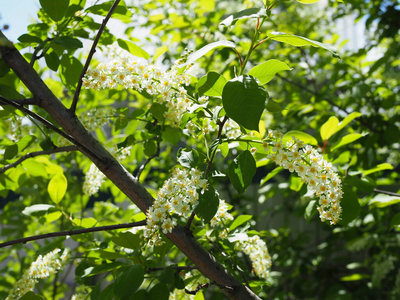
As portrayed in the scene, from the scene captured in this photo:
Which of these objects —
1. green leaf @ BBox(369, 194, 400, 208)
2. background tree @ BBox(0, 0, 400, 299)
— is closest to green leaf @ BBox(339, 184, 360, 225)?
background tree @ BBox(0, 0, 400, 299)

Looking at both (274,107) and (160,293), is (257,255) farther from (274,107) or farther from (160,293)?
(274,107)

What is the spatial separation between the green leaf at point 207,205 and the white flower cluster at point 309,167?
0.42 ft

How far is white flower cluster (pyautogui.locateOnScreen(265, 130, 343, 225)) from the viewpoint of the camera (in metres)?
0.77

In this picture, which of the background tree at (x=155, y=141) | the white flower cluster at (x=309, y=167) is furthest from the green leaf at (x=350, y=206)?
the white flower cluster at (x=309, y=167)

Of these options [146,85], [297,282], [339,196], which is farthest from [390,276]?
[146,85]

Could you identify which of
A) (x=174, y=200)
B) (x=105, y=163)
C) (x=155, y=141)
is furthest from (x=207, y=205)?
(x=155, y=141)

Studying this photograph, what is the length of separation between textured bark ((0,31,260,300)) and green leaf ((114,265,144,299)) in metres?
0.09

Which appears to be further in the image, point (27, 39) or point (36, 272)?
point (36, 272)

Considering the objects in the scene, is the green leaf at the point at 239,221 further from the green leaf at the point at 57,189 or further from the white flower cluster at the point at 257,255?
the green leaf at the point at 57,189

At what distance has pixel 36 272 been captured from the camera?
1.07 m

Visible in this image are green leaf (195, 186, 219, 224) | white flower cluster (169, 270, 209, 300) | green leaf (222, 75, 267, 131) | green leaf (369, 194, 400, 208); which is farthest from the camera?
green leaf (369, 194, 400, 208)

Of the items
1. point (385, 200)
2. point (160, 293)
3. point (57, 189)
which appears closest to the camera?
point (160, 293)

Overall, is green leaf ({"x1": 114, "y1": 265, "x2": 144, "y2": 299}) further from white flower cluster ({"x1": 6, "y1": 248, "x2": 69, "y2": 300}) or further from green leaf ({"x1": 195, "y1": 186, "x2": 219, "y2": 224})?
white flower cluster ({"x1": 6, "y1": 248, "x2": 69, "y2": 300})

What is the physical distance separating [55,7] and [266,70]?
0.46 m
